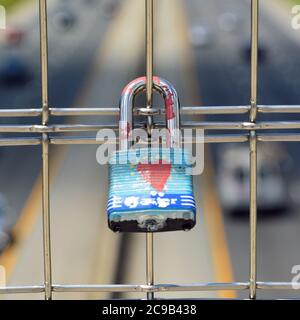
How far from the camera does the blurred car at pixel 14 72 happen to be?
1585 cm

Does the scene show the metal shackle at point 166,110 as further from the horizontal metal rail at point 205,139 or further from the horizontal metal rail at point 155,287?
the horizontal metal rail at point 155,287

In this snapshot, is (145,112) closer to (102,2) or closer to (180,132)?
(180,132)

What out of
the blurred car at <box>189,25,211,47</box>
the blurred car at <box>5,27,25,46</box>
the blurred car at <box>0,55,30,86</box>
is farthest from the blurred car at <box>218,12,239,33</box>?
the blurred car at <box>5,27,25,46</box>

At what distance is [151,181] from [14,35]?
50.8 ft

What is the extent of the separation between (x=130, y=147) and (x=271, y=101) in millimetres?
13656

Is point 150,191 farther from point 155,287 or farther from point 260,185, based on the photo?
point 260,185

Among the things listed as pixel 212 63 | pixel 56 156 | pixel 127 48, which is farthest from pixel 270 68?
pixel 56 156

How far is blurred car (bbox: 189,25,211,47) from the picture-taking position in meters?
18.5

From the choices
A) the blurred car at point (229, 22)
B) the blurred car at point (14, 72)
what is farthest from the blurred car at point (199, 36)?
the blurred car at point (14, 72)

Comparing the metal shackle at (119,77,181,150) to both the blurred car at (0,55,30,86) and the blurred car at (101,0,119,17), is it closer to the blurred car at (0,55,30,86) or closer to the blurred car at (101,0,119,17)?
the blurred car at (0,55,30,86)

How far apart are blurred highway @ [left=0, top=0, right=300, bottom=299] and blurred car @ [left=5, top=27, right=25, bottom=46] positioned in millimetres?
167

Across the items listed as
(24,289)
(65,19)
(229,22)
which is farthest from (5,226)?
(229,22)

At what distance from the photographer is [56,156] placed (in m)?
12.9

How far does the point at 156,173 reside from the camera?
78 centimetres
